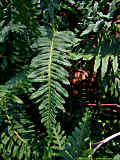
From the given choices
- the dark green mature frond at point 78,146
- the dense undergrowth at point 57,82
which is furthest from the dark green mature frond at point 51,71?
the dark green mature frond at point 78,146

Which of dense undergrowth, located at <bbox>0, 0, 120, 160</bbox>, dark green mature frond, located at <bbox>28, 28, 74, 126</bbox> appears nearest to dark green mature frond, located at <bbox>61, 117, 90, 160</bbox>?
dense undergrowth, located at <bbox>0, 0, 120, 160</bbox>

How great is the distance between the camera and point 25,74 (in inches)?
52.4

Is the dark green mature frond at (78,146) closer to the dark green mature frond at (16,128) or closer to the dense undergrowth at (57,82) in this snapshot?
the dense undergrowth at (57,82)

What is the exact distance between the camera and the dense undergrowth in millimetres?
1205

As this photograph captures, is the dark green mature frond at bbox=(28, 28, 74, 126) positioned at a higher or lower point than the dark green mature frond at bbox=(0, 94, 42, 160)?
higher

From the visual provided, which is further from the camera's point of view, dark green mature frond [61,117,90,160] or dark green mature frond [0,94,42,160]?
dark green mature frond [0,94,42,160]

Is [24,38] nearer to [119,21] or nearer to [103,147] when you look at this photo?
[119,21]

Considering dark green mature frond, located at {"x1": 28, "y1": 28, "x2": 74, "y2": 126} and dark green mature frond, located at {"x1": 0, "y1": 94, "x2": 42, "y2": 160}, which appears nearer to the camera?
dark green mature frond, located at {"x1": 28, "y1": 28, "x2": 74, "y2": 126}

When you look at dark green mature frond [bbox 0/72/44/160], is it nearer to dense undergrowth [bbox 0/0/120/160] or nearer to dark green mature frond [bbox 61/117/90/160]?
dense undergrowth [bbox 0/0/120/160]

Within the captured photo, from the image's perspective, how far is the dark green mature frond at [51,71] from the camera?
1.16m

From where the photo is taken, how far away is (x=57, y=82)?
1236mm

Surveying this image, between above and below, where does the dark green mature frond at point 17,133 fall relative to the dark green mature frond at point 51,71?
below

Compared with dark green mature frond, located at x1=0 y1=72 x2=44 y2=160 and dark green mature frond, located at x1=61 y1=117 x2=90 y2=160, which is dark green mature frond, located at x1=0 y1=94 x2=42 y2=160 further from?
dark green mature frond, located at x1=61 y1=117 x2=90 y2=160

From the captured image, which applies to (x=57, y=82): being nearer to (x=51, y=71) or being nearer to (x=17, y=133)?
(x=51, y=71)
